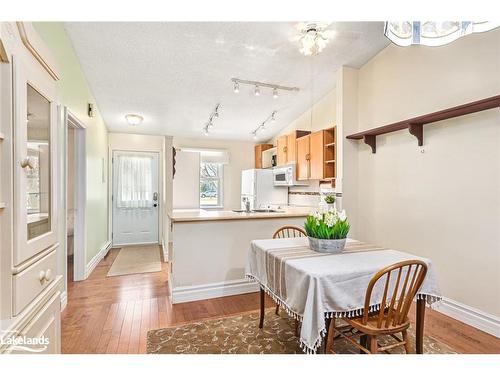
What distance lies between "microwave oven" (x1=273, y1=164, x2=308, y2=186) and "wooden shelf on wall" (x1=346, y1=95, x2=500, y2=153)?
1.19 m

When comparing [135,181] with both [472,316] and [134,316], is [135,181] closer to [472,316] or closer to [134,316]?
[134,316]

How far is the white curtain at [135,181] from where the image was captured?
17.5ft

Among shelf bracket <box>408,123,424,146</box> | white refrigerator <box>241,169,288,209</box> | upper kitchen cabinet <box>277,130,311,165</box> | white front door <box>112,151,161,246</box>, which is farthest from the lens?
white front door <box>112,151,161,246</box>

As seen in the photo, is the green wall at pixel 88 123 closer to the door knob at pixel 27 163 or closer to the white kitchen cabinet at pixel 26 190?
the white kitchen cabinet at pixel 26 190

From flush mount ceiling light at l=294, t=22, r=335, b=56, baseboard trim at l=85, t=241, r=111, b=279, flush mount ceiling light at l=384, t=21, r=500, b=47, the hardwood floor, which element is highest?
flush mount ceiling light at l=294, t=22, r=335, b=56

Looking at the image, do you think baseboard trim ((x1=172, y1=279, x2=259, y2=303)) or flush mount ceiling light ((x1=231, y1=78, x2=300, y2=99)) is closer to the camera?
baseboard trim ((x1=172, y1=279, x2=259, y2=303))

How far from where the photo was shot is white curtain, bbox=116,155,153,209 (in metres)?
5.34

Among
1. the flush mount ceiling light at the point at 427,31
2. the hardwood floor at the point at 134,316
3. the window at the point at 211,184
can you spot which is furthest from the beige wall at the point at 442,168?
the window at the point at 211,184

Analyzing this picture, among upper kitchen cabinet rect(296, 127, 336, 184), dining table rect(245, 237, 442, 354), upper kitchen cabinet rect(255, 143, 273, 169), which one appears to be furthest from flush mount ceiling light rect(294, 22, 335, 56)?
upper kitchen cabinet rect(255, 143, 273, 169)

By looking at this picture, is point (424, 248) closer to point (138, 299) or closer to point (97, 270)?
point (138, 299)

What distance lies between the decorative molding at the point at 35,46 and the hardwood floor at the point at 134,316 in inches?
73.4

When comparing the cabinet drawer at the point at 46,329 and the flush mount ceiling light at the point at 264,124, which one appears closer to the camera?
the cabinet drawer at the point at 46,329

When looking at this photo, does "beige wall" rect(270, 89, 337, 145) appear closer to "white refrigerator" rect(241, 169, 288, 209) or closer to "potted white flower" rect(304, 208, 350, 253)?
"white refrigerator" rect(241, 169, 288, 209)
